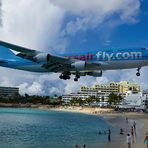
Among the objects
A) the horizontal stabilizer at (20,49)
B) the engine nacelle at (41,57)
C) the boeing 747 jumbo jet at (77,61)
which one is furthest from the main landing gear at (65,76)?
the horizontal stabilizer at (20,49)

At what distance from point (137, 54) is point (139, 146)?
1306 centimetres

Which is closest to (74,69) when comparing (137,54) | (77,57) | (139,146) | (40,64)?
(77,57)

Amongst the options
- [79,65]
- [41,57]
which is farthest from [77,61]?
[41,57]

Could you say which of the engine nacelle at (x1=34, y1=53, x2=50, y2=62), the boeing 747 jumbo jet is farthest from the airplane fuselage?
the engine nacelle at (x1=34, y1=53, x2=50, y2=62)

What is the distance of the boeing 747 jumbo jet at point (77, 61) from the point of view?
176 feet

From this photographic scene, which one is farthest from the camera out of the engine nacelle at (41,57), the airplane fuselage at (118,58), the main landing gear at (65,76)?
the main landing gear at (65,76)

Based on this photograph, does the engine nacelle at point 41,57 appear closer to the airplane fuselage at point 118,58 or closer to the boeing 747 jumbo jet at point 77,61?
the boeing 747 jumbo jet at point 77,61

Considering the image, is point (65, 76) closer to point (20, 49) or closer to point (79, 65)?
point (79, 65)

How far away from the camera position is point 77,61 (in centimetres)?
5684

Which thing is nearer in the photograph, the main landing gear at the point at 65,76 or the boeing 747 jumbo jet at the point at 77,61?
the boeing 747 jumbo jet at the point at 77,61

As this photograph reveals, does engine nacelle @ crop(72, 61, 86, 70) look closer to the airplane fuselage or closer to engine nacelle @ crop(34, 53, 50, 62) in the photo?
the airplane fuselage

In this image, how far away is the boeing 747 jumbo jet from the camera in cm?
5378

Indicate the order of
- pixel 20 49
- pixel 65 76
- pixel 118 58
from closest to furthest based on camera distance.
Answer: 1. pixel 118 58
2. pixel 20 49
3. pixel 65 76

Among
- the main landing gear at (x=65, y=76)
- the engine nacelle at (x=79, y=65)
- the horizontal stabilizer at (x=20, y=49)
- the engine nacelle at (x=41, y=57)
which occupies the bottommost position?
the main landing gear at (x=65, y=76)
